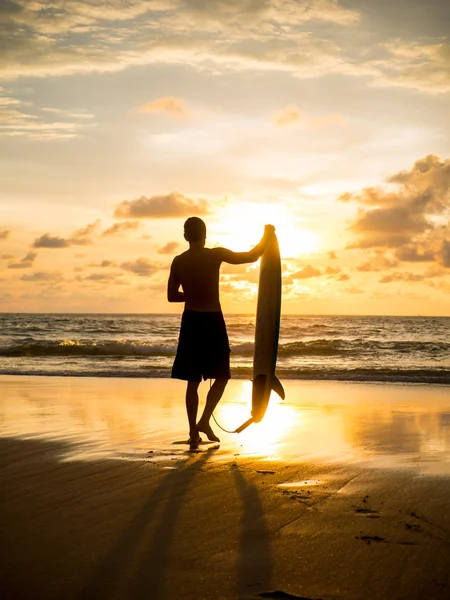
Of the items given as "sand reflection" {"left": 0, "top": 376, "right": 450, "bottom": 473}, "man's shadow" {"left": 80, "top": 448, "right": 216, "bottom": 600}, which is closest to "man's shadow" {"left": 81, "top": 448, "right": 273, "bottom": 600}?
"man's shadow" {"left": 80, "top": 448, "right": 216, "bottom": 600}

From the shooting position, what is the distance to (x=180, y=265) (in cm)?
578

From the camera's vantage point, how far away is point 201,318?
5.68 m

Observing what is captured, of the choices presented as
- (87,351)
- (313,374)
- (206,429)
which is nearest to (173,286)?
(206,429)

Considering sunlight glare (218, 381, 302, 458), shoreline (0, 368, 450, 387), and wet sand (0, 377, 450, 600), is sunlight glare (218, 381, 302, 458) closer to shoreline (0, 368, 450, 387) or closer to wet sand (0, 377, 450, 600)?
wet sand (0, 377, 450, 600)

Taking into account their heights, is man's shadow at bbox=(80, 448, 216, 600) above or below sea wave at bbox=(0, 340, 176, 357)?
above

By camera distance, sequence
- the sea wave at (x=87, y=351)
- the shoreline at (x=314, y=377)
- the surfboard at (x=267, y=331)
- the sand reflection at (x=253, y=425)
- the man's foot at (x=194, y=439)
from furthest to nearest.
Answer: the sea wave at (x=87, y=351)
the shoreline at (x=314, y=377)
the man's foot at (x=194, y=439)
the surfboard at (x=267, y=331)
the sand reflection at (x=253, y=425)

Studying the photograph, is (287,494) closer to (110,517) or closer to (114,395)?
(110,517)

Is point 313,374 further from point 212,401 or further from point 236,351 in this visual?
point 236,351

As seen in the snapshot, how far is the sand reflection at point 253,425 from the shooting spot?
5.33 metres

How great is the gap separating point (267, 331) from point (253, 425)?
5.55ft

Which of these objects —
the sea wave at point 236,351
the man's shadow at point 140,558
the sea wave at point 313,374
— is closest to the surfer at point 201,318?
the man's shadow at point 140,558

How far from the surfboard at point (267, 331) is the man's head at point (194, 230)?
583 mm

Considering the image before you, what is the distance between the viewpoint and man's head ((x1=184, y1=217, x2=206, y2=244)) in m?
5.76

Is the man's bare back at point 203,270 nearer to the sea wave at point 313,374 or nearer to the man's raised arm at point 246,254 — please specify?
the man's raised arm at point 246,254
